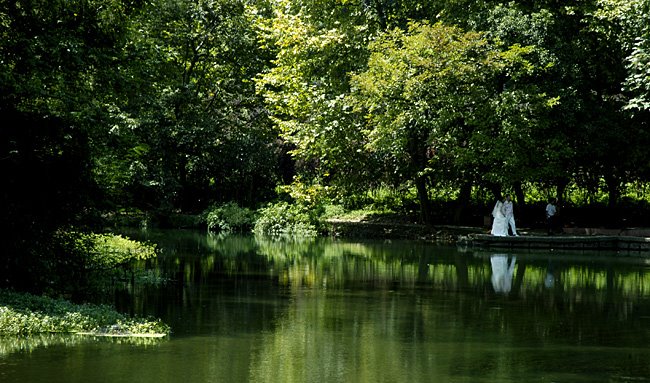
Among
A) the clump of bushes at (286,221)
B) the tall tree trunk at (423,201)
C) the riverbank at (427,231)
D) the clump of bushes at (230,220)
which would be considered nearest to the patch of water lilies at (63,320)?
the riverbank at (427,231)

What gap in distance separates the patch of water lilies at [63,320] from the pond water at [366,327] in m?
0.33

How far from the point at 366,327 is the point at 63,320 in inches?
172

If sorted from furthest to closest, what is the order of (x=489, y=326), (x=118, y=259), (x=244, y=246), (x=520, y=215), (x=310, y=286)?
(x=520, y=215) → (x=244, y=246) → (x=118, y=259) → (x=310, y=286) → (x=489, y=326)

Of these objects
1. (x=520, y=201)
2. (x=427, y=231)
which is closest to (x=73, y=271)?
(x=427, y=231)

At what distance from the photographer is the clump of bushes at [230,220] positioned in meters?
41.7

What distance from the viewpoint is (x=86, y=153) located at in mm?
14938

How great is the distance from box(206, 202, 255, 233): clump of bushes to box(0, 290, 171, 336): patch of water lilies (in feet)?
95.3

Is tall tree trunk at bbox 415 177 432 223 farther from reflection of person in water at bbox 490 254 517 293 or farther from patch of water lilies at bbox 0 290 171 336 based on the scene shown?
patch of water lilies at bbox 0 290 171 336

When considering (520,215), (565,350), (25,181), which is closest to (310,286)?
(25,181)

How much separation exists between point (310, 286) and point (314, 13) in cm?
2253

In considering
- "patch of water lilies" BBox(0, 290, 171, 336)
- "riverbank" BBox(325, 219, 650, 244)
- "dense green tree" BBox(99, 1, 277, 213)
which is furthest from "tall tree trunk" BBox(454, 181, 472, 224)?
"patch of water lilies" BBox(0, 290, 171, 336)

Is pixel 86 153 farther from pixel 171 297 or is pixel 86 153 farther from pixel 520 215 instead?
pixel 520 215

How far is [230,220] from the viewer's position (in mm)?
41812

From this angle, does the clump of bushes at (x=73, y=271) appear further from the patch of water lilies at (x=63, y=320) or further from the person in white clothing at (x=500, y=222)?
the person in white clothing at (x=500, y=222)
